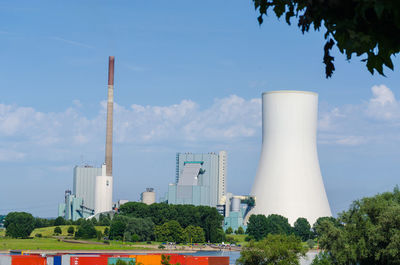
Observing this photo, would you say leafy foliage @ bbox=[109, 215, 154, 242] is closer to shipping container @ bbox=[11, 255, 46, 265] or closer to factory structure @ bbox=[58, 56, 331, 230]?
factory structure @ bbox=[58, 56, 331, 230]

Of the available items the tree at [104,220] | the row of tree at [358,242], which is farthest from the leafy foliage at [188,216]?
the row of tree at [358,242]

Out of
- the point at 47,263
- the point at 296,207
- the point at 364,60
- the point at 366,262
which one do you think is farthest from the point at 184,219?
the point at 364,60

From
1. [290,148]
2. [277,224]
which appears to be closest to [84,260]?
[290,148]

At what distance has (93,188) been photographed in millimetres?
79312

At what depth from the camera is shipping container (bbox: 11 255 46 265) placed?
24.4 m

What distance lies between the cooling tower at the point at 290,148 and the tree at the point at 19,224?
1969cm

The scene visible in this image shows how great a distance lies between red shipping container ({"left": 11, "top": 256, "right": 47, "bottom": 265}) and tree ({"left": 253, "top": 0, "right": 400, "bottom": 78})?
77.1 ft

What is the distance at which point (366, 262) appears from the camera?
787 inches

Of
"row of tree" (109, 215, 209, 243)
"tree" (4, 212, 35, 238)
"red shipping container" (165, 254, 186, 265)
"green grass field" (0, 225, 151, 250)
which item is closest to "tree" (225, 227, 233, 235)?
"row of tree" (109, 215, 209, 243)

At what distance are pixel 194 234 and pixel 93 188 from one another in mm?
25887

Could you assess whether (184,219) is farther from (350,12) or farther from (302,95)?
(350,12)

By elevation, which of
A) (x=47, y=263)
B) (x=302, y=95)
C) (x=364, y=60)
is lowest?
(x=47, y=263)

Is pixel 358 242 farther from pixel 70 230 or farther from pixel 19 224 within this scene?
pixel 19 224

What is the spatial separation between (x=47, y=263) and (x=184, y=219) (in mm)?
34393
